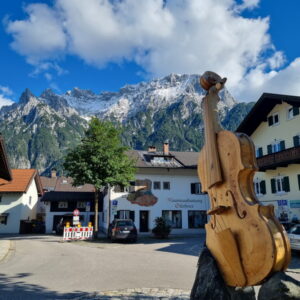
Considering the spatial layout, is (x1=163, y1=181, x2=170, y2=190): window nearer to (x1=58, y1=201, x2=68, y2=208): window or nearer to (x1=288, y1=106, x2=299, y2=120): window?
(x1=288, y1=106, x2=299, y2=120): window

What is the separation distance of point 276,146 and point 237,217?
2247cm

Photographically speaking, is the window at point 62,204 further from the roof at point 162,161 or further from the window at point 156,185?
the window at point 156,185

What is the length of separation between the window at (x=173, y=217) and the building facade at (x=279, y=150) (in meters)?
8.14

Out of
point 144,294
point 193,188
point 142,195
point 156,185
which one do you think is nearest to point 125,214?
point 142,195

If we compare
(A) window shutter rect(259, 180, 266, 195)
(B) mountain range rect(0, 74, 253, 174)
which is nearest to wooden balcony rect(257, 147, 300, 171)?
(A) window shutter rect(259, 180, 266, 195)

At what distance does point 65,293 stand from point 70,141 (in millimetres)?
174388

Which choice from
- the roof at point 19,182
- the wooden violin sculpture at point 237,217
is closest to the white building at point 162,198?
the roof at point 19,182

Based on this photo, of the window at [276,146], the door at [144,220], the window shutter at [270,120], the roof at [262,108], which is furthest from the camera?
the door at [144,220]

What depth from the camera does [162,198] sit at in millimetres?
28234

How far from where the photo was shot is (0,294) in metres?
6.35

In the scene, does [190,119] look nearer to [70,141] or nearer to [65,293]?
[70,141]

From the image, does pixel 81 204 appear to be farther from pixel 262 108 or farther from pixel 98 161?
pixel 262 108

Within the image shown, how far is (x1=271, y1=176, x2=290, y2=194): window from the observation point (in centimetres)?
2195

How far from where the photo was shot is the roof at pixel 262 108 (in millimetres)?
21347
